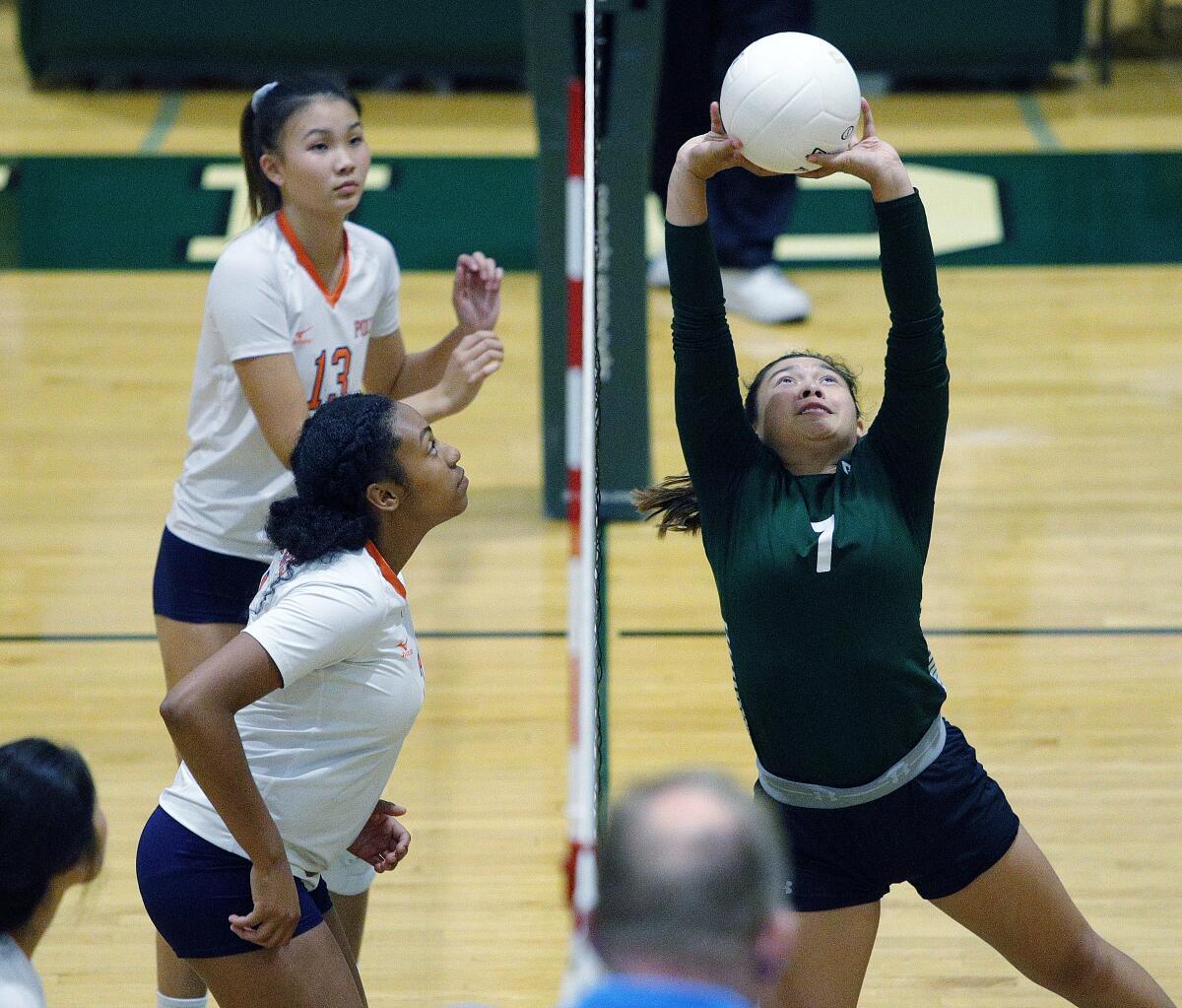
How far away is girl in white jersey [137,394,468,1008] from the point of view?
2.95m

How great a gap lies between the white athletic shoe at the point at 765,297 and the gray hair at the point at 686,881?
6.52 meters

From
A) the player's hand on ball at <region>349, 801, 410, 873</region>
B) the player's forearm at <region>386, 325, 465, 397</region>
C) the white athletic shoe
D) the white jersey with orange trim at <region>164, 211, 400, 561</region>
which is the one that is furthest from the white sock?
the white athletic shoe

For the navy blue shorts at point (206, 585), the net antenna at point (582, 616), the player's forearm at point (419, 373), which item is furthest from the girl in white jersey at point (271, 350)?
the net antenna at point (582, 616)

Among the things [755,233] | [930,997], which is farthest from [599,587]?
[755,233]

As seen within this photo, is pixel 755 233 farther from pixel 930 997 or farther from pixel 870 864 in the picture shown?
pixel 870 864

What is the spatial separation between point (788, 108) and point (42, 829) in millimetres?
1721

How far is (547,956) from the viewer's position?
13.9 ft

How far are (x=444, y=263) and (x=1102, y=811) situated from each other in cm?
504

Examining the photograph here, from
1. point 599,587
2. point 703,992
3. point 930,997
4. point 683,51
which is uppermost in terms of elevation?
point 683,51

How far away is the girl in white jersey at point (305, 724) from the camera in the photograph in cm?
295

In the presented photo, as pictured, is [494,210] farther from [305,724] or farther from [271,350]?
[305,724]

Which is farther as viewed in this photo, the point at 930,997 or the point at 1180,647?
the point at 1180,647

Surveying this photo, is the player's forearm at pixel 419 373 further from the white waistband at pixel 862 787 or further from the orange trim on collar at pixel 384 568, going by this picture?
the white waistband at pixel 862 787

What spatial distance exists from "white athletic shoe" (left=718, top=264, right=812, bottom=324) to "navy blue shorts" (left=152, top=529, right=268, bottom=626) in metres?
4.54
